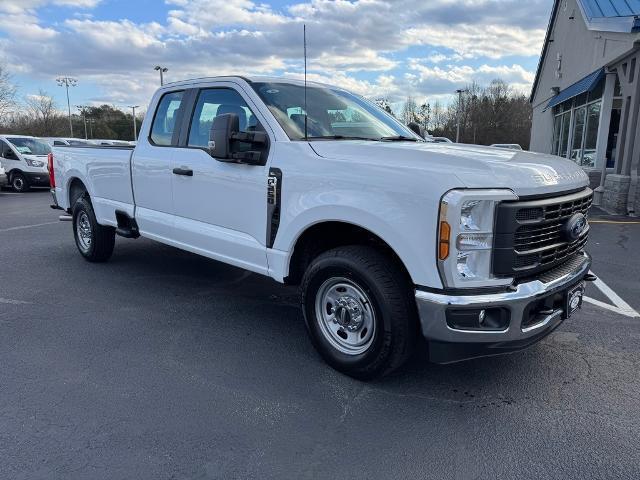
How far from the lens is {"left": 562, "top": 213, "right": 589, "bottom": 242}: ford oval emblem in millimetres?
3320

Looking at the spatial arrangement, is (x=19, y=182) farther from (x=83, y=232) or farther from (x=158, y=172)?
(x=158, y=172)

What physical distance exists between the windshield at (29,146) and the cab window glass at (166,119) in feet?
46.7

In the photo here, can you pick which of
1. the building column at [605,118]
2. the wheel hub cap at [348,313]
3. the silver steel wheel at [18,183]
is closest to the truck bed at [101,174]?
the wheel hub cap at [348,313]

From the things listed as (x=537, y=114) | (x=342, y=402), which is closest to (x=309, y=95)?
(x=342, y=402)

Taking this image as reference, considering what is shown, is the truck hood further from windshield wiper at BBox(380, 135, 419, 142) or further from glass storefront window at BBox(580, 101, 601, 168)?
glass storefront window at BBox(580, 101, 601, 168)

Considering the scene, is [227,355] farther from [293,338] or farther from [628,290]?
[628,290]

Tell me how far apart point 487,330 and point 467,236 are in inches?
22.5

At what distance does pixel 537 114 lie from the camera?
92.7ft

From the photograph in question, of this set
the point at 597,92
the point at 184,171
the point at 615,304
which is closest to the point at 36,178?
the point at 184,171

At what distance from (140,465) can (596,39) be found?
17569mm

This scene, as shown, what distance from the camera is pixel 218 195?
14.3 feet

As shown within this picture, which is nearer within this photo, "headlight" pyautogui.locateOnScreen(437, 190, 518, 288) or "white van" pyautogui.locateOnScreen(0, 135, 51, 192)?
"headlight" pyautogui.locateOnScreen(437, 190, 518, 288)

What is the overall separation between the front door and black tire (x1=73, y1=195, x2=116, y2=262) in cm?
218

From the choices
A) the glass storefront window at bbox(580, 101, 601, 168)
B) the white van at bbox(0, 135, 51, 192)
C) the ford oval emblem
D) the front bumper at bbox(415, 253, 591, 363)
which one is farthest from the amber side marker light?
the white van at bbox(0, 135, 51, 192)
